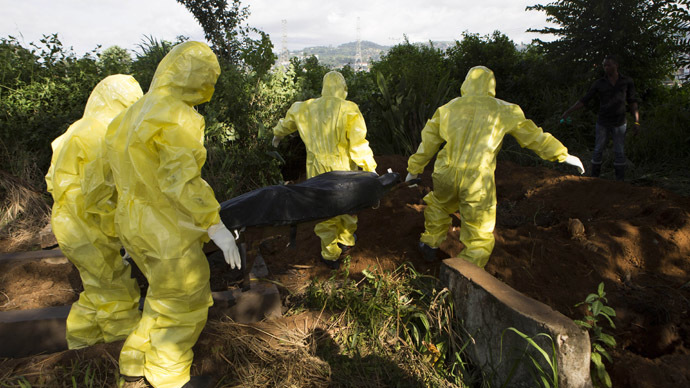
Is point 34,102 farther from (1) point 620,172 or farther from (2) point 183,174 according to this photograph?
(1) point 620,172

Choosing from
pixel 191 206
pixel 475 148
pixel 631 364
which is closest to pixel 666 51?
pixel 475 148

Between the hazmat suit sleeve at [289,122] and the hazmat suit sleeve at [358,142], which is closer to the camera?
the hazmat suit sleeve at [358,142]

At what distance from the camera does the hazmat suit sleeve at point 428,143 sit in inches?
138

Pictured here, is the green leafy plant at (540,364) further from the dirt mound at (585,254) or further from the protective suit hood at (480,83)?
the protective suit hood at (480,83)

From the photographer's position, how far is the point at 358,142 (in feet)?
12.2

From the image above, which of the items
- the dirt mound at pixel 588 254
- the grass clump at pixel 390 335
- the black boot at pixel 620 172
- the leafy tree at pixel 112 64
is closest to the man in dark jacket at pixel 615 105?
the black boot at pixel 620 172

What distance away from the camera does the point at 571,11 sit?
779cm

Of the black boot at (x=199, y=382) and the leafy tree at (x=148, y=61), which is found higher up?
the leafy tree at (x=148, y=61)

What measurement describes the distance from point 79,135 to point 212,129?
8.50ft

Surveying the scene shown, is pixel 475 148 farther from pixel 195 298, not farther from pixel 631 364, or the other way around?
pixel 195 298

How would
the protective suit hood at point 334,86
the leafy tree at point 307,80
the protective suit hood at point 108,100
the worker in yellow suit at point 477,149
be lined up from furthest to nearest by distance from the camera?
the leafy tree at point 307,80 < the protective suit hood at point 334,86 < the worker in yellow suit at point 477,149 < the protective suit hood at point 108,100

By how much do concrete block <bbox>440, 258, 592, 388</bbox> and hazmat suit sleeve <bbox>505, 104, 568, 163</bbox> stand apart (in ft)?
4.25

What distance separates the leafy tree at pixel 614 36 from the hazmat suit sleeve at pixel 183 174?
25.0ft

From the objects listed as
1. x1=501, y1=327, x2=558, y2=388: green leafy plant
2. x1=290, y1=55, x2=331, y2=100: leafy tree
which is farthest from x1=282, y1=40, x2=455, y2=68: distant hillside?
x1=501, y1=327, x2=558, y2=388: green leafy plant
